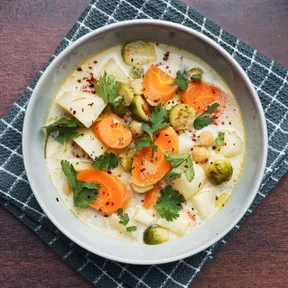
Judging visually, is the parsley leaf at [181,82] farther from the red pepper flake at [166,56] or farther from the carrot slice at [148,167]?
the carrot slice at [148,167]

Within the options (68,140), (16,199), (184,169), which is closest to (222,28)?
(184,169)

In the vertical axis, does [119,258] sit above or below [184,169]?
below

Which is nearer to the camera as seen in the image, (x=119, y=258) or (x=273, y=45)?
(x=119, y=258)

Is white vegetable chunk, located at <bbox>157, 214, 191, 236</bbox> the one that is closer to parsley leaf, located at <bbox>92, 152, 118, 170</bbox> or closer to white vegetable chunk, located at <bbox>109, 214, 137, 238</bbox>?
white vegetable chunk, located at <bbox>109, 214, 137, 238</bbox>

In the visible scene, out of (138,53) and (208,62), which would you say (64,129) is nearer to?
(138,53)

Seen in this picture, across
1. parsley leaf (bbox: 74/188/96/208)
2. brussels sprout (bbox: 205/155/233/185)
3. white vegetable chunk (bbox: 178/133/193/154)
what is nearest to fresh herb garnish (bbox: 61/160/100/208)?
parsley leaf (bbox: 74/188/96/208)

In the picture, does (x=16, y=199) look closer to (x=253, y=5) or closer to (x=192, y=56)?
(x=192, y=56)

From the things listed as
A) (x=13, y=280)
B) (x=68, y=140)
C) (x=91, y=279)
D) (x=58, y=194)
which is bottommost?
(x=13, y=280)

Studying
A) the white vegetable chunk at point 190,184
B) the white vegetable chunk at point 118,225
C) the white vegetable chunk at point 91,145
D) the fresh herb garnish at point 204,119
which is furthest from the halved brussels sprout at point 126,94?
the white vegetable chunk at point 118,225
